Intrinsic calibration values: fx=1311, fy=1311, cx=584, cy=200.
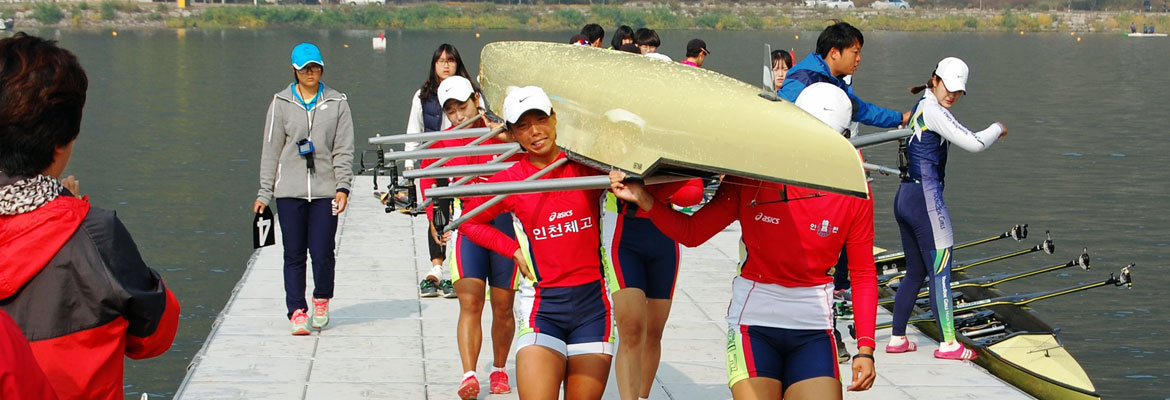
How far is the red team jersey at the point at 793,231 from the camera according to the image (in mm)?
6031

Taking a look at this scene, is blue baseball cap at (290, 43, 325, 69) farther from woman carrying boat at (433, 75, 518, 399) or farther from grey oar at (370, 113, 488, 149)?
grey oar at (370, 113, 488, 149)

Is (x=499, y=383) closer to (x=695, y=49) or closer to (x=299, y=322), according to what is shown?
(x=299, y=322)

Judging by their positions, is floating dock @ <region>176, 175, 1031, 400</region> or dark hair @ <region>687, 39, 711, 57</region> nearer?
floating dock @ <region>176, 175, 1031, 400</region>

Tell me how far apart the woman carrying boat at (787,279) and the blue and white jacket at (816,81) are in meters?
3.04

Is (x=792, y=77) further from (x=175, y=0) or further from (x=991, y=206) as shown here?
(x=175, y=0)

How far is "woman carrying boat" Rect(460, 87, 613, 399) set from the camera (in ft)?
20.7

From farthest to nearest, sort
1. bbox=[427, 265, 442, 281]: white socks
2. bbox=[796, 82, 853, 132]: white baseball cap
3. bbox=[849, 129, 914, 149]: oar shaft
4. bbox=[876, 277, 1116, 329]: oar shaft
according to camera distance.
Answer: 1. bbox=[427, 265, 442, 281]: white socks
2. bbox=[876, 277, 1116, 329]: oar shaft
3. bbox=[796, 82, 853, 132]: white baseball cap
4. bbox=[849, 129, 914, 149]: oar shaft

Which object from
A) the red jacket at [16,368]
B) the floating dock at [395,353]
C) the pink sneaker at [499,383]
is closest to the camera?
the red jacket at [16,368]

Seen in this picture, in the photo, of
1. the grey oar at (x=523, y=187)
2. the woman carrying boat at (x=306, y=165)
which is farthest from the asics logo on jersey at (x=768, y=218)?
the woman carrying boat at (x=306, y=165)

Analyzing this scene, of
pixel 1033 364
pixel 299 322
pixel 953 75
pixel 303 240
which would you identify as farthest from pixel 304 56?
pixel 1033 364

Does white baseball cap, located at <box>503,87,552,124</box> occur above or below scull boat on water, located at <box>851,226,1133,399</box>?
above

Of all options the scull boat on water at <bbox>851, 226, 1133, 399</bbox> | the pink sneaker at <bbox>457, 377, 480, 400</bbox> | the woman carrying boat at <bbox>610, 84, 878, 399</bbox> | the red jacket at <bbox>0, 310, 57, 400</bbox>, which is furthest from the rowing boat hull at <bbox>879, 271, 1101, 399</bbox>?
the red jacket at <bbox>0, 310, 57, 400</bbox>

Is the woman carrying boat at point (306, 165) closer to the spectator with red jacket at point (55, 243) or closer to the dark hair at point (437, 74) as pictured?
the dark hair at point (437, 74)

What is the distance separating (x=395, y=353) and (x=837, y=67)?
394cm
